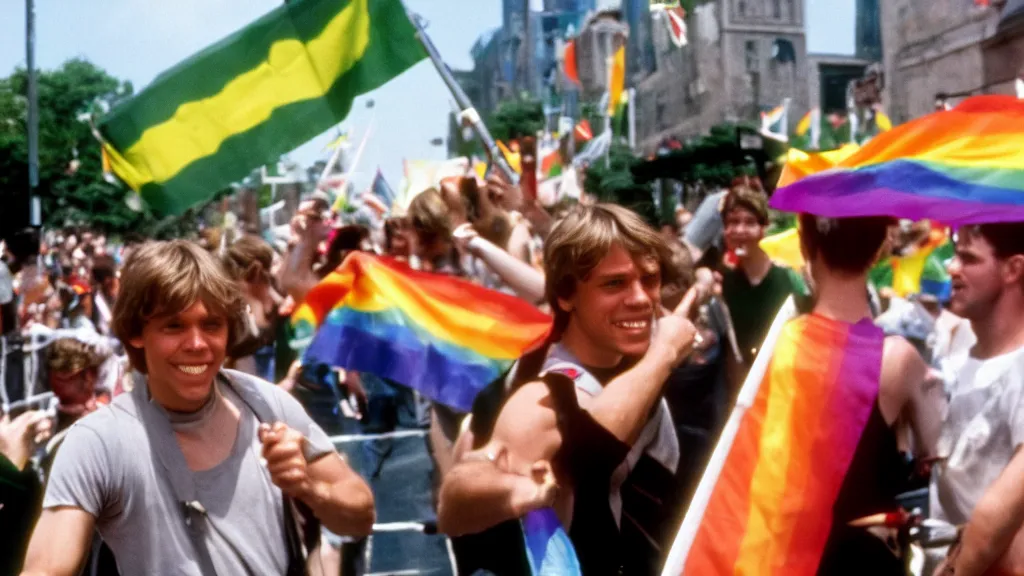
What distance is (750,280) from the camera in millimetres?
6617

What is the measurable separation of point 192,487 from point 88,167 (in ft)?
229

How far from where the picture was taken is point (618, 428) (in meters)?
3.03

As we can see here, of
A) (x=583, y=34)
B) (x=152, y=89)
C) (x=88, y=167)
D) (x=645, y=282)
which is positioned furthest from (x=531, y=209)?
(x=583, y=34)

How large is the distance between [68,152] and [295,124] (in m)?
72.4

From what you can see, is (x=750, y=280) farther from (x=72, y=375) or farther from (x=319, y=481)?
(x=319, y=481)

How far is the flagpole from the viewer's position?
6672mm

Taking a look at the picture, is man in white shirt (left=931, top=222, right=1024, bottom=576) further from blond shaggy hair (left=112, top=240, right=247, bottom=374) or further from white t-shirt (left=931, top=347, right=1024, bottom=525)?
blond shaggy hair (left=112, top=240, right=247, bottom=374)

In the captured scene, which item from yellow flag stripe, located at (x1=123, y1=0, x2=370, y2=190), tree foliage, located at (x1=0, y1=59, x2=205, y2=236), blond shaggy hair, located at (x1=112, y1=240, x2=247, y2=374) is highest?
yellow flag stripe, located at (x1=123, y1=0, x2=370, y2=190)

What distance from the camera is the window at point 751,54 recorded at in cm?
5778

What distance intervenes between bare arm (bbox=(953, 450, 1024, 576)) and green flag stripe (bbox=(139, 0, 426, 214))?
417cm

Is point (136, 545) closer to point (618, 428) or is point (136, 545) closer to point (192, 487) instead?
point (192, 487)

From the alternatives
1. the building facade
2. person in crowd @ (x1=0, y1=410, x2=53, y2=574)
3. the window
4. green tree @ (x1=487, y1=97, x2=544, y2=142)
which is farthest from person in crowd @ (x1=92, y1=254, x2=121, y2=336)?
the window

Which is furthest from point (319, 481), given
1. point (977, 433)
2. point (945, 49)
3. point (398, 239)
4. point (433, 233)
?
point (945, 49)

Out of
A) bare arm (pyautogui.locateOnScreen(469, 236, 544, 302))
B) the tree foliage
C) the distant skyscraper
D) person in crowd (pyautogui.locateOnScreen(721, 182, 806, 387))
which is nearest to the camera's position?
bare arm (pyautogui.locateOnScreen(469, 236, 544, 302))
